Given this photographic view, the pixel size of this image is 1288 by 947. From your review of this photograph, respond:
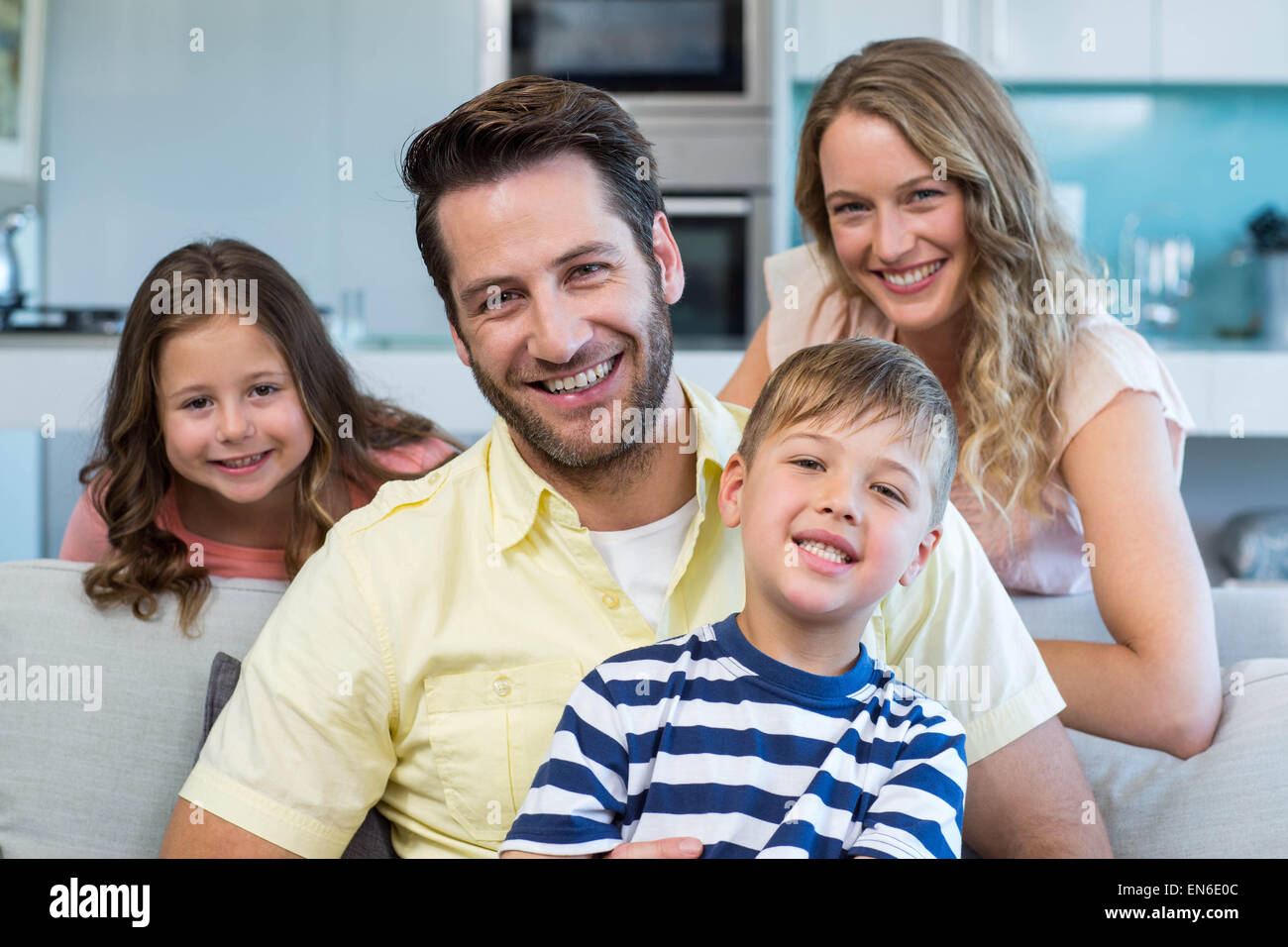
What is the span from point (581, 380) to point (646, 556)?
0.65ft

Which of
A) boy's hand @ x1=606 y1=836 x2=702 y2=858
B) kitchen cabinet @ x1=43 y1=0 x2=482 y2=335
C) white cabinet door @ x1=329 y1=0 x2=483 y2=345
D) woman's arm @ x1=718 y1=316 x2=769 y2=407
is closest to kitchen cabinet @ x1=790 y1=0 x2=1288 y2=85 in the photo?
white cabinet door @ x1=329 y1=0 x2=483 y2=345

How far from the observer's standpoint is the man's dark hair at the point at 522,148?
117 centimetres

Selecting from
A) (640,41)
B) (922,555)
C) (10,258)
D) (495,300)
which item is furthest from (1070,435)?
(10,258)

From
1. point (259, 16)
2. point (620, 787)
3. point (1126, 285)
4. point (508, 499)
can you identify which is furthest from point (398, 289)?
point (620, 787)

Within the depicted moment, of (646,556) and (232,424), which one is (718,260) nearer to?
(232,424)

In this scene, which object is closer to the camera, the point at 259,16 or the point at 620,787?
the point at 620,787

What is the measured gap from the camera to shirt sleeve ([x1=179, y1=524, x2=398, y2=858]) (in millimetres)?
1128

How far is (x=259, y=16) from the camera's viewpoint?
394 centimetres

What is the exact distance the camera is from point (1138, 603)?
1.50 meters

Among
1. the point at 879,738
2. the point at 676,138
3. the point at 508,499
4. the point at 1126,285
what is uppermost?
the point at 676,138

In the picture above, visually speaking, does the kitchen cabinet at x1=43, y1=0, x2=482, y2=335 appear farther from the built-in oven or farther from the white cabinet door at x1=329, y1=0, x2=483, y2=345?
the built-in oven
